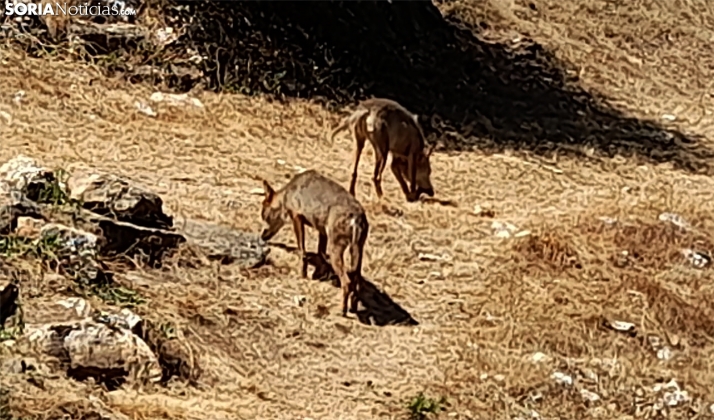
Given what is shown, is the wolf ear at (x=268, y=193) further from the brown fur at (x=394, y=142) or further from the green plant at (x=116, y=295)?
the green plant at (x=116, y=295)

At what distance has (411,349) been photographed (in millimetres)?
7855

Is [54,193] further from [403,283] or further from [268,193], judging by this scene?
[403,283]

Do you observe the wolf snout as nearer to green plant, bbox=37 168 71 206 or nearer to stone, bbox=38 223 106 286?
green plant, bbox=37 168 71 206

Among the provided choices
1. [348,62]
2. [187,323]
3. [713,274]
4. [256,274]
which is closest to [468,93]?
[348,62]

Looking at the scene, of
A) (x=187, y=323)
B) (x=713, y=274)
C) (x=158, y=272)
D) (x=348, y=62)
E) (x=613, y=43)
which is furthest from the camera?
(x=613, y=43)

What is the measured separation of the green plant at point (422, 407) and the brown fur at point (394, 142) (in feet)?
11.4

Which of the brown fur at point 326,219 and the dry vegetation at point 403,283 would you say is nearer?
the dry vegetation at point 403,283

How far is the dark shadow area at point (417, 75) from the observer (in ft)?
42.1

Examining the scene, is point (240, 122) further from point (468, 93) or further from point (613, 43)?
point (613, 43)

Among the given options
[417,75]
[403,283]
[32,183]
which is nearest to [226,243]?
[403,283]

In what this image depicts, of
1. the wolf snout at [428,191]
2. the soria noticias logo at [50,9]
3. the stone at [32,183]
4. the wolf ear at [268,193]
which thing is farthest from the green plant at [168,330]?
the soria noticias logo at [50,9]

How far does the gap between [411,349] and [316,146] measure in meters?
4.03

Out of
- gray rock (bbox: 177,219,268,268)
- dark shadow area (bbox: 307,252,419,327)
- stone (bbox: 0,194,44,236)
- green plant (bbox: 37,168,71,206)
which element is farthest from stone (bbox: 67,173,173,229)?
dark shadow area (bbox: 307,252,419,327)

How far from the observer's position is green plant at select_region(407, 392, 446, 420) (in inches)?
273
